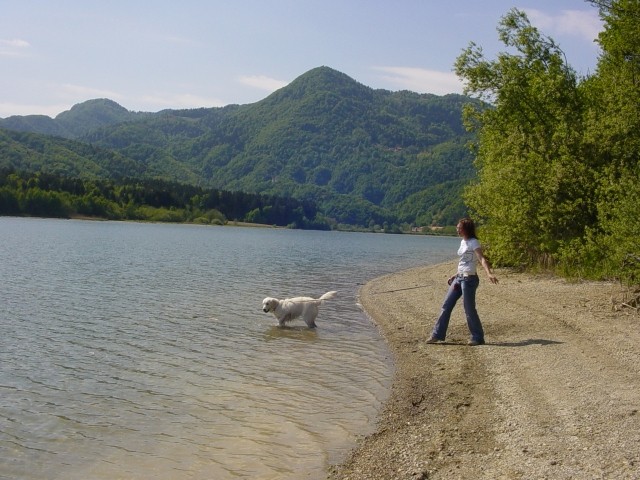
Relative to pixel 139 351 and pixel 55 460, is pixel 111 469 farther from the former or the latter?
pixel 139 351

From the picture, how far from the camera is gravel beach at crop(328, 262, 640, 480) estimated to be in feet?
23.2

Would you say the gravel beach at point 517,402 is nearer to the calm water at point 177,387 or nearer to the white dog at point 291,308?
the calm water at point 177,387

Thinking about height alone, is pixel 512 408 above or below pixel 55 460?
above

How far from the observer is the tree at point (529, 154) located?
25609mm

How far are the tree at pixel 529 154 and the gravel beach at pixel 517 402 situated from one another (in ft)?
26.5

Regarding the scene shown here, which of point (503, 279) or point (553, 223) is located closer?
point (553, 223)

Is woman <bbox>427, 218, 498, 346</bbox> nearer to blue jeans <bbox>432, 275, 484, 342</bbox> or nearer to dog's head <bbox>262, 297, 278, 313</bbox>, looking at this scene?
blue jeans <bbox>432, 275, 484, 342</bbox>

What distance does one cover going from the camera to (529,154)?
2714 centimetres

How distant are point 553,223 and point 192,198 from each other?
550 feet

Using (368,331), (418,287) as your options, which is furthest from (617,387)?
(418,287)

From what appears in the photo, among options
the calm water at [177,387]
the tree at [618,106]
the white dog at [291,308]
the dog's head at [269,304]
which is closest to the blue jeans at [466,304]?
the calm water at [177,387]

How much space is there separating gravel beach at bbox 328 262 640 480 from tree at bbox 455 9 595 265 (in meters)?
8.09

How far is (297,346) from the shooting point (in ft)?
52.7

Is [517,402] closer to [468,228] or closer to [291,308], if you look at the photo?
[468,228]
